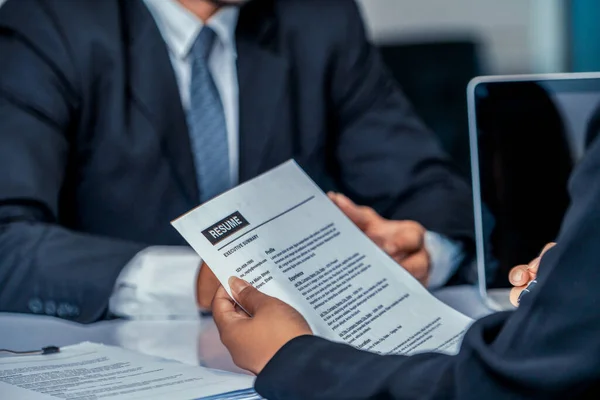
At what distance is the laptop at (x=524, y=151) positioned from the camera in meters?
1.05

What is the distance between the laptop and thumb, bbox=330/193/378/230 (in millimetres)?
167

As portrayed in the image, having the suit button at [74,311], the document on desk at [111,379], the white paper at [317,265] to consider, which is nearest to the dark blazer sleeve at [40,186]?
the suit button at [74,311]

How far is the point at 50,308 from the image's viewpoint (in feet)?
3.67

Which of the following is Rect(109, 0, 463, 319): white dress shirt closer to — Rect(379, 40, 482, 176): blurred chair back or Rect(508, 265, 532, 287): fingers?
Rect(508, 265, 532, 287): fingers

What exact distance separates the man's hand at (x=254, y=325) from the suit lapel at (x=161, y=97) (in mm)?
628

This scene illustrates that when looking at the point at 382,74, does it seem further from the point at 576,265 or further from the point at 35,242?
the point at 576,265

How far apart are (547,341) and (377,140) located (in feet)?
3.50

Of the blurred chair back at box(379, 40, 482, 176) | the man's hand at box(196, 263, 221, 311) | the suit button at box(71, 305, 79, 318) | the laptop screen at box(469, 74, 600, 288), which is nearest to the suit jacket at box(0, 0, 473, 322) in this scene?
the suit button at box(71, 305, 79, 318)

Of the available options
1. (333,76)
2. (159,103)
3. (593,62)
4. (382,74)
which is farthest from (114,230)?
(593,62)

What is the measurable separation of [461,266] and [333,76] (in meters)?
0.52

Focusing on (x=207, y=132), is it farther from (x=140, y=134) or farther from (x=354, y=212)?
(x=354, y=212)

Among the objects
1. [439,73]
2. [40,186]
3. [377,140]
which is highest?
[40,186]

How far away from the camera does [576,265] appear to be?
549 millimetres

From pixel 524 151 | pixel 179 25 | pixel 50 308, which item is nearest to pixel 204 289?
pixel 50 308
